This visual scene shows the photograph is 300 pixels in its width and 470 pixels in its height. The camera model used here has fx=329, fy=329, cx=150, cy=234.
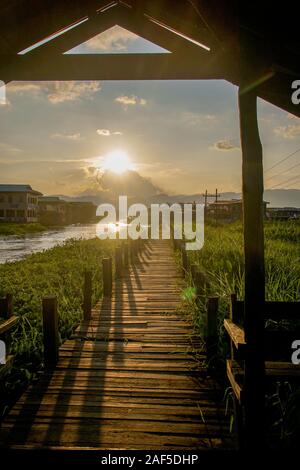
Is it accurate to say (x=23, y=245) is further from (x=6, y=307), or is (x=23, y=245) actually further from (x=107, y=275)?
(x=6, y=307)

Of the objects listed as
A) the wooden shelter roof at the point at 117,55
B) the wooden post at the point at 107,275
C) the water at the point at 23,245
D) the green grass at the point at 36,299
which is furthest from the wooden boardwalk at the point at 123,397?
the water at the point at 23,245

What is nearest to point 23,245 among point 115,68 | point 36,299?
point 36,299

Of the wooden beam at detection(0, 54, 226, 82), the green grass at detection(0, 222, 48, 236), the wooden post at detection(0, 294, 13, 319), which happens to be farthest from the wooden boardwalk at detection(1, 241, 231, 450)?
the green grass at detection(0, 222, 48, 236)

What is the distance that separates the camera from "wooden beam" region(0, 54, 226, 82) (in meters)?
3.88

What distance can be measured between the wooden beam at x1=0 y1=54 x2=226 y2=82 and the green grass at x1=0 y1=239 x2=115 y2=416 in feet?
12.9

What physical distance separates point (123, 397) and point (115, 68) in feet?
12.6

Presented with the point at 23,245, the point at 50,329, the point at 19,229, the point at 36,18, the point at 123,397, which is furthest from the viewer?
the point at 19,229

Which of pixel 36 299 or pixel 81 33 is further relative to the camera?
→ pixel 36 299

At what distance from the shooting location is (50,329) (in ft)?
14.9

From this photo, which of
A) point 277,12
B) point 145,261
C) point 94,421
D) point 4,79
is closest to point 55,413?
point 94,421

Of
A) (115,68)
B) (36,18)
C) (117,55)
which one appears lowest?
(115,68)

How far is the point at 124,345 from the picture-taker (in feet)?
17.1

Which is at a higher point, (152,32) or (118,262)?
(152,32)

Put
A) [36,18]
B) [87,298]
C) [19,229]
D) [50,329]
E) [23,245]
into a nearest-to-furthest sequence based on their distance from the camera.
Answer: [36,18]
[50,329]
[87,298]
[23,245]
[19,229]
